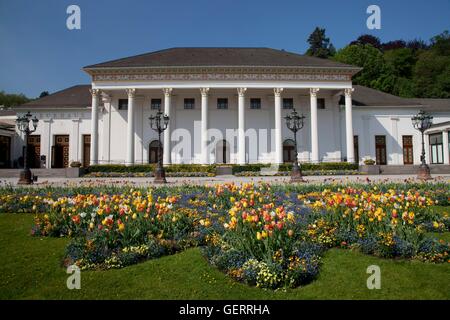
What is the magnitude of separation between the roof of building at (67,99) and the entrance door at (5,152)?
498 cm

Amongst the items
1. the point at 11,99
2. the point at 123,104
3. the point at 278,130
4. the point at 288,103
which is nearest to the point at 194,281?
the point at 278,130

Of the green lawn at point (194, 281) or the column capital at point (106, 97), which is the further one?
the column capital at point (106, 97)

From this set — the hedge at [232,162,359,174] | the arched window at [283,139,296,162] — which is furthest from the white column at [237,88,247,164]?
the arched window at [283,139,296,162]

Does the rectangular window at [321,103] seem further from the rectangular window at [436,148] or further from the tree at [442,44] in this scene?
the tree at [442,44]

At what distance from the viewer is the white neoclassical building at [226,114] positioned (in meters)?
31.9

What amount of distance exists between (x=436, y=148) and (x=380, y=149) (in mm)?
6457

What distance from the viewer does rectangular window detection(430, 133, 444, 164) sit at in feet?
117

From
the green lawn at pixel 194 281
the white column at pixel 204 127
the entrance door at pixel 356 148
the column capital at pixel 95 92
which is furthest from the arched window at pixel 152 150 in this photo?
the green lawn at pixel 194 281

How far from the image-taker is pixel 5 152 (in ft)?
120

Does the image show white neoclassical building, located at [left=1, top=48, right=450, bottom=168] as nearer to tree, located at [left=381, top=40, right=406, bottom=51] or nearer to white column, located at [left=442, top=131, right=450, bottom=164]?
white column, located at [left=442, top=131, right=450, bottom=164]

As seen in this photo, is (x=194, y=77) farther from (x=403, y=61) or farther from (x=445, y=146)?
(x=403, y=61)

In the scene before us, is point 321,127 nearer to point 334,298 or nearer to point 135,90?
point 135,90

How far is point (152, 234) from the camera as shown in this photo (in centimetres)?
593
